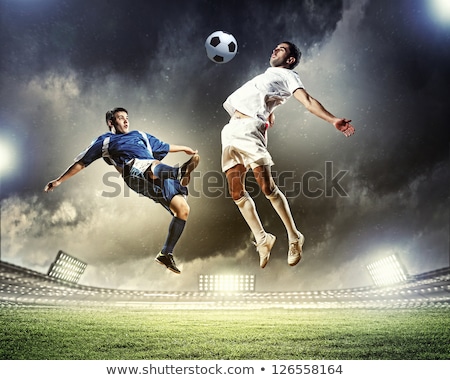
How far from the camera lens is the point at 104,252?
25.7 ft

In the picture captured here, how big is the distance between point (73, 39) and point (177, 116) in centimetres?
224

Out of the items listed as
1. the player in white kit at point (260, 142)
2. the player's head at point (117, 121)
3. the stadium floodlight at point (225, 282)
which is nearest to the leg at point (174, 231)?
the player in white kit at point (260, 142)

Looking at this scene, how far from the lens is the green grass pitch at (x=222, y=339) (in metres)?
3.98

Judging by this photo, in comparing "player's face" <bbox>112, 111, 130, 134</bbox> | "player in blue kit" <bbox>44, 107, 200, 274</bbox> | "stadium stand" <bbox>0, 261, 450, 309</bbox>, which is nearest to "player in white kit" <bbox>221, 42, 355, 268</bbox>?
"player in blue kit" <bbox>44, 107, 200, 274</bbox>

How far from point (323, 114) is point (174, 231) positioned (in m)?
2.49

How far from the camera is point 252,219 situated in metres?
4.68

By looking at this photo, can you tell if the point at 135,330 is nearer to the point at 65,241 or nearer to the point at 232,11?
the point at 65,241

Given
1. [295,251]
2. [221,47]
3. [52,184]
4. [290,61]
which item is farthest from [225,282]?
[290,61]

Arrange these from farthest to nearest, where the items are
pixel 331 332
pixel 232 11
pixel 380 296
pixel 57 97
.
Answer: pixel 380 296 < pixel 57 97 < pixel 232 11 < pixel 331 332

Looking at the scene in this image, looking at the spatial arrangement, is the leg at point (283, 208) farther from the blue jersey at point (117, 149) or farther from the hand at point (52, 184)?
the hand at point (52, 184)

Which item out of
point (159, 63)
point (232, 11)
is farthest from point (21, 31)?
point (232, 11)

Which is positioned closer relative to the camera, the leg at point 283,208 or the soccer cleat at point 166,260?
the leg at point 283,208

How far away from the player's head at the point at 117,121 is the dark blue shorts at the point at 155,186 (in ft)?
2.24

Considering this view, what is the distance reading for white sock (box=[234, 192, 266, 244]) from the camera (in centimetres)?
465
